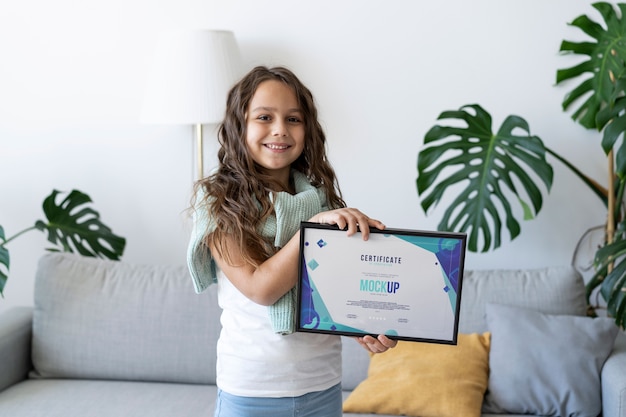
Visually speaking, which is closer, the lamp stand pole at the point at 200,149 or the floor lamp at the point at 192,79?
the floor lamp at the point at 192,79

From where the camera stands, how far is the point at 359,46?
3.02 m

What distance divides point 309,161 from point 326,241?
0.76ft

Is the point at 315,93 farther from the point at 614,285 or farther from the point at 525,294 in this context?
the point at 614,285

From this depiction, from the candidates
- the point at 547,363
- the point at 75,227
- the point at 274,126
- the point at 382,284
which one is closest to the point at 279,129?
the point at 274,126

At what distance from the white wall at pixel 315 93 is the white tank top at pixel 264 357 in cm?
159

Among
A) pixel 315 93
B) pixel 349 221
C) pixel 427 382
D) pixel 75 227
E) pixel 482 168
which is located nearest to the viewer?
pixel 349 221

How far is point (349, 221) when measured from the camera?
4.70ft

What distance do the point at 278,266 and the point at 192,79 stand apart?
4.88ft

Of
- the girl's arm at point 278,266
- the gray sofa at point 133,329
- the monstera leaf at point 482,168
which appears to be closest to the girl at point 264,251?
the girl's arm at point 278,266

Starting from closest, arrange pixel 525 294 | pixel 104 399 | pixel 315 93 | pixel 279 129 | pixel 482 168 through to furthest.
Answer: pixel 279 129, pixel 104 399, pixel 525 294, pixel 482 168, pixel 315 93

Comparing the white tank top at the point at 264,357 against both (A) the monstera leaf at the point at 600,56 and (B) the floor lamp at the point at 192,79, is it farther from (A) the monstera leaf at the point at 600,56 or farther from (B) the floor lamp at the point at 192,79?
(A) the monstera leaf at the point at 600,56

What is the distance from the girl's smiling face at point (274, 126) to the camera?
5.08 feet

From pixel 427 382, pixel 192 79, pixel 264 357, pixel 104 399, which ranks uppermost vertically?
pixel 192 79

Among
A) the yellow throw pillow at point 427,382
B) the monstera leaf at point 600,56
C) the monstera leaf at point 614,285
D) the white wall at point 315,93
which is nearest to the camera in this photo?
the yellow throw pillow at point 427,382
